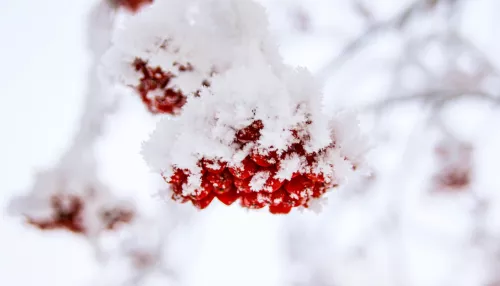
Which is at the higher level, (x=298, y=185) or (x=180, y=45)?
Answer: (x=180, y=45)

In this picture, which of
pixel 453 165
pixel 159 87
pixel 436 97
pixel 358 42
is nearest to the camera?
pixel 159 87

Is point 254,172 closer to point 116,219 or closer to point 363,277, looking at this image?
point 116,219

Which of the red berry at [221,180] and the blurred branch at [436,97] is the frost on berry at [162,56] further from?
the blurred branch at [436,97]

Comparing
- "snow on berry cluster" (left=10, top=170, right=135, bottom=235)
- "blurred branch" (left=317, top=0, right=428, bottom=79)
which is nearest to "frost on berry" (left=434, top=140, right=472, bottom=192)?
"blurred branch" (left=317, top=0, right=428, bottom=79)

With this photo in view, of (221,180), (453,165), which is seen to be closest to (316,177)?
(221,180)

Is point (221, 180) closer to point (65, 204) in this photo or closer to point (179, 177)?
point (179, 177)

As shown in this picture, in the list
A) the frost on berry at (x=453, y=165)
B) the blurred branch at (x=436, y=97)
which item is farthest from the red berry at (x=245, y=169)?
the frost on berry at (x=453, y=165)
